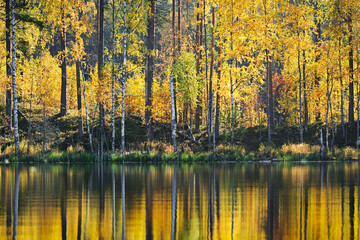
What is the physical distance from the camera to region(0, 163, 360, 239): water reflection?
973 cm

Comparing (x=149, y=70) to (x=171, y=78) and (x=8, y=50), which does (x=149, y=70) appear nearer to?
(x=171, y=78)

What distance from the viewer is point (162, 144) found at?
116 ft

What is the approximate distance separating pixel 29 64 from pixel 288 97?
73.7 ft

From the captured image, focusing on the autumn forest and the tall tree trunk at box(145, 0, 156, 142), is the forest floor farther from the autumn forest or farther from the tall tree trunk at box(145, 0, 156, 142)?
the tall tree trunk at box(145, 0, 156, 142)

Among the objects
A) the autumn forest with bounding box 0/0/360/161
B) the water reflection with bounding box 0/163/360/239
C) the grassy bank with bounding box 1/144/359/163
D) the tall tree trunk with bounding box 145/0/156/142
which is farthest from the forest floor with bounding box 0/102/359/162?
the water reflection with bounding box 0/163/360/239

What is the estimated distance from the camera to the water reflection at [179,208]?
9.73 meters

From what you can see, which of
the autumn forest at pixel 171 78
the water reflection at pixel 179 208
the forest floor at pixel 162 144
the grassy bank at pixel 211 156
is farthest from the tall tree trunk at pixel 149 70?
the water reflection at pixel 179 208

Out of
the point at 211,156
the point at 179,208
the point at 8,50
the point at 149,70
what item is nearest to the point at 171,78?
the point at 149,70

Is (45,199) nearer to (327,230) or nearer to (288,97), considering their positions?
(327,230)

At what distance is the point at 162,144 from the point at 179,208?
74.3 ft

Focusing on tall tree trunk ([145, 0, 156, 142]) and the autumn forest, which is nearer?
the autumn forest

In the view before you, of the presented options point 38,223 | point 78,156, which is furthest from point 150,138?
point 38,223

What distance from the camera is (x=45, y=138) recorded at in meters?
34.7

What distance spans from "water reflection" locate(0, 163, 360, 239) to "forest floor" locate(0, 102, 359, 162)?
37.5ft
